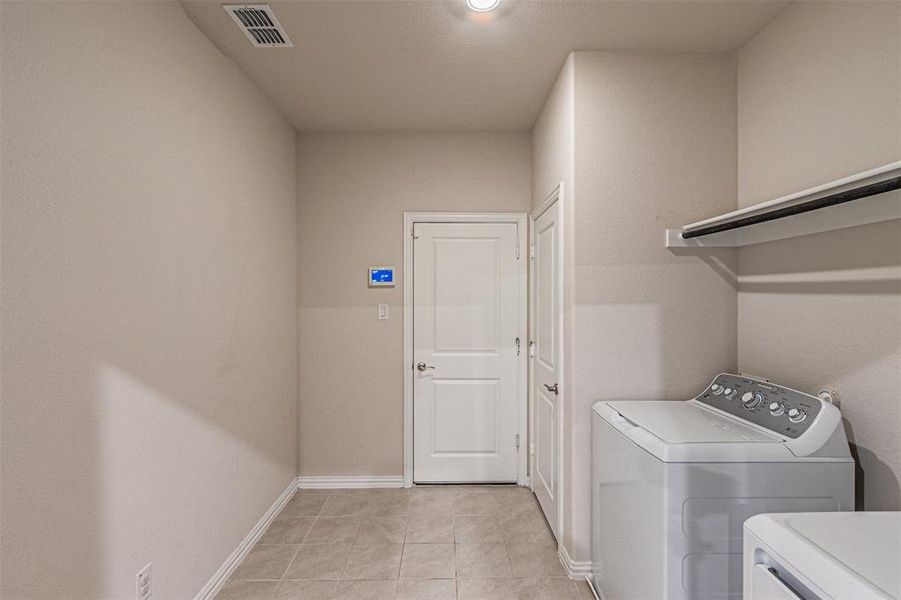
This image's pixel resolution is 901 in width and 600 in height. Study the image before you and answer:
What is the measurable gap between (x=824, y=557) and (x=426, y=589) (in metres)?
1.76

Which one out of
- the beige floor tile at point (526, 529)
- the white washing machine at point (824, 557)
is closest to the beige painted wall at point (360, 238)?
the beige floor tile at point (526, 529)

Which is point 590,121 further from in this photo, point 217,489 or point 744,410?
point 217,489

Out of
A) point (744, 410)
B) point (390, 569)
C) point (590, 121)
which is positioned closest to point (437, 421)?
point (390, 569)

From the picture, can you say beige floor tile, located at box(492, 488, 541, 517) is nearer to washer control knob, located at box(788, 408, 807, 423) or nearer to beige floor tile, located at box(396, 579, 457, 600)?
beige floor tile, located at box(396, 579, 457, 600)

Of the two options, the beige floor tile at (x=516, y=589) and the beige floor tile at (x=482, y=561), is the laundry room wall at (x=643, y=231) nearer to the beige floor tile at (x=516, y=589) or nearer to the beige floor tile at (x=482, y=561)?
the beige floor tile at (x=516, y=589)

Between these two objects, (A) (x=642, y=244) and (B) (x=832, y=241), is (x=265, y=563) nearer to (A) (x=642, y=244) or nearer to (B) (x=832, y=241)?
(A) (x=642, y=244)

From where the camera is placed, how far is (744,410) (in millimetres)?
1770

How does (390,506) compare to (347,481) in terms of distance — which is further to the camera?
(347,481)

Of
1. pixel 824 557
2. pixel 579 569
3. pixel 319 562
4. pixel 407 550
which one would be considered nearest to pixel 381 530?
pixel 407 550

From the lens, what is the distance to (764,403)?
171 cm

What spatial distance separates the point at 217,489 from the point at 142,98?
1.72 metres

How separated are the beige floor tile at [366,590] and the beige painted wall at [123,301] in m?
0.61

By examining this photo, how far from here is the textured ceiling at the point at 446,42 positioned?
1.88m

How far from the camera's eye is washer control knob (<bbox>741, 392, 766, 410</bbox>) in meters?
1.73
